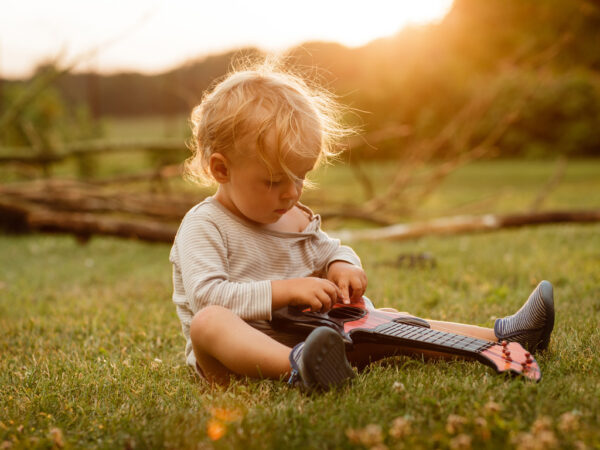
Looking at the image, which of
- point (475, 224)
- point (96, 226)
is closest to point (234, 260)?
point (96, 226)

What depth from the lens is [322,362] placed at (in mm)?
1753

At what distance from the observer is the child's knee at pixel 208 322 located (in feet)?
6.28

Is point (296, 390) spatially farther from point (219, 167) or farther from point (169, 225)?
point (169, 225)

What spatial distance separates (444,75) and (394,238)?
648 inches

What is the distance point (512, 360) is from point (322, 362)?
2.24ft

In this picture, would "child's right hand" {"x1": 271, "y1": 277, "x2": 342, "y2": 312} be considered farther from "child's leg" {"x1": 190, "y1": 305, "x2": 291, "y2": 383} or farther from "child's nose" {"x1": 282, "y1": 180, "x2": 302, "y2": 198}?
"child's nose" {"x1": 282, "y1": 180, "x2": 302, "y2": 198}

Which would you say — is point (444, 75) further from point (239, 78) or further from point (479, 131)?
point (239, 78)

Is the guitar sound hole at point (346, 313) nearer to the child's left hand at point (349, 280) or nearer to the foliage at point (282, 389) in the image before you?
the child's left hand at point (349, 280)

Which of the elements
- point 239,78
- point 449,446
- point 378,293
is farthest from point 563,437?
point 378,293

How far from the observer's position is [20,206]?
664 cm

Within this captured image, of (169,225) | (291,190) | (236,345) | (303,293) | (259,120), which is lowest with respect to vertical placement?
(169,225)

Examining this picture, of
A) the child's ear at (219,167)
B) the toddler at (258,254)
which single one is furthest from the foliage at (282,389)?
the child's ear at (219,167)

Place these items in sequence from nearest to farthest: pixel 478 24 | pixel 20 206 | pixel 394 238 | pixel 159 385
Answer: pixel 159 385, pixel 394 238, pixel 20 206, pixel 478 24

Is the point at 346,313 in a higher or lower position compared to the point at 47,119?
lower
